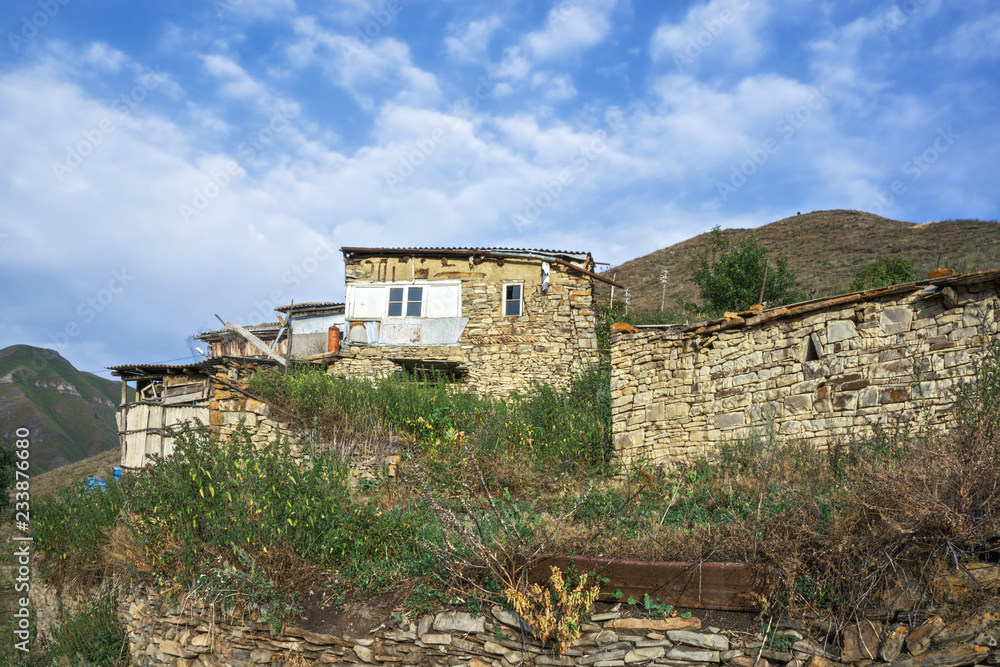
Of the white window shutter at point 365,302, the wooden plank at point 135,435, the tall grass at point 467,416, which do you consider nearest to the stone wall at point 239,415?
the tall grass at point 467,416

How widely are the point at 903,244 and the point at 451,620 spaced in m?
38.7

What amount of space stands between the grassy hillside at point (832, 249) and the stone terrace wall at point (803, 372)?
1541cm

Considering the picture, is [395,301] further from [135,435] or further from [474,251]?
[135,435]

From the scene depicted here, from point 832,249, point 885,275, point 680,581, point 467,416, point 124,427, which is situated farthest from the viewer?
point 832,249

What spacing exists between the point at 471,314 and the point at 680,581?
13.4m

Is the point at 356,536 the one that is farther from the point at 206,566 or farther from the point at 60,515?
the point at 60,515

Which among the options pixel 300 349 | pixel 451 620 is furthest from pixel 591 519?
pixel 300 349

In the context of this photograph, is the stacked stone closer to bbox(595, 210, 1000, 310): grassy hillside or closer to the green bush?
the green bush

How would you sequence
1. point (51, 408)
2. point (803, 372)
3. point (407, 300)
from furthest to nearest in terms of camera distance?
1. point (51, 408)
2. point (407, 300)
3. point (803, 372)

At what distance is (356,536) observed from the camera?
23.8 feet

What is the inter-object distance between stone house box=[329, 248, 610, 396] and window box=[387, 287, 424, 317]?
0.03 metres

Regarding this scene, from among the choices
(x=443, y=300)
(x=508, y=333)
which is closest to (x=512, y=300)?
(x=508, y=333)

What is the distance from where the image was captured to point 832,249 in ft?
129

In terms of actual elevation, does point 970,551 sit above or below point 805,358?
below
